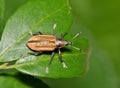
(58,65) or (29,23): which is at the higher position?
(29,23)

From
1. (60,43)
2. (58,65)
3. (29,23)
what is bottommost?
(58,65)

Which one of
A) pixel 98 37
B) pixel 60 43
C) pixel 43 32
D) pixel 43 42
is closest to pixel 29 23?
pixel 43 32

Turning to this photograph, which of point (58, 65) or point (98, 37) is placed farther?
point (98, 37)

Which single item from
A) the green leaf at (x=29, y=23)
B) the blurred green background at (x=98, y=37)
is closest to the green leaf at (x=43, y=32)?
the green leaf at (x=29, y=23)

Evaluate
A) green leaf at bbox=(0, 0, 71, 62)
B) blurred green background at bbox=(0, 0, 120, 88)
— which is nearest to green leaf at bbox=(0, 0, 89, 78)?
green leaf at bbox=(0, 0, 71, 62)

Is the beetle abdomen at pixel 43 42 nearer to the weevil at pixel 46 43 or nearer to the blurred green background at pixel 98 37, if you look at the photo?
the weevil at pixel 46 43

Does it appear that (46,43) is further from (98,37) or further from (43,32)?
(98,37)

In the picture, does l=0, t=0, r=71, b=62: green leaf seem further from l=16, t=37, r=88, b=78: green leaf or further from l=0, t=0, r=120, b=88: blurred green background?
l=0, t=0, r=120, b=88: blurred green background
